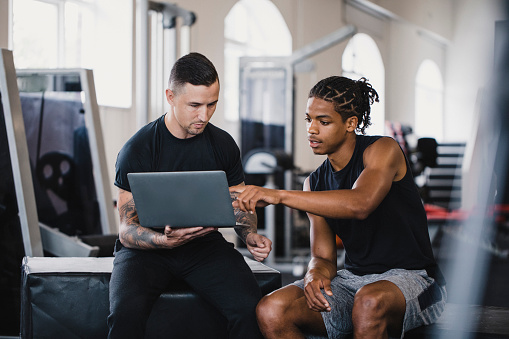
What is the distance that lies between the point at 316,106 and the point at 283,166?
3.17m

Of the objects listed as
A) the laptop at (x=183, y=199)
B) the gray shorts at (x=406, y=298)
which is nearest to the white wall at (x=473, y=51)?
the gray shorts at (x=406, y=298)

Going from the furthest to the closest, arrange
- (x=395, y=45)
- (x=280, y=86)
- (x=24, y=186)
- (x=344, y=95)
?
(x=395, y=45)
(x=280, y=86)
(x=24, y=186)
(x=344, y=95)

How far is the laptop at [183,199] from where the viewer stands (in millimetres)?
1622

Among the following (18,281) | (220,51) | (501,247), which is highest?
(220,51)

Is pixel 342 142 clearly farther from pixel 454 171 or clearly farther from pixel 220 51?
pixel 454 171

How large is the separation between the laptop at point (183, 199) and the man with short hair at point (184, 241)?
5 cm

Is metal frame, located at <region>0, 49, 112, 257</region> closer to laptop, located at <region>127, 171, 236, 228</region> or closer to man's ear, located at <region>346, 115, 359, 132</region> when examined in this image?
laptop, located at <region>127, 171, 236, 228</region>

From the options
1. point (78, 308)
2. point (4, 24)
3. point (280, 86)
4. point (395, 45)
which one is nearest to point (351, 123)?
point (78, 308)

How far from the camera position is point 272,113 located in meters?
5.59

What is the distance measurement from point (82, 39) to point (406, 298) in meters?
4.24

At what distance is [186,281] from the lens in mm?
1927

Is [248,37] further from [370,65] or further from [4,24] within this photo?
[4,24]

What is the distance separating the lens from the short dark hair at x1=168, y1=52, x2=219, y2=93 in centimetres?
192

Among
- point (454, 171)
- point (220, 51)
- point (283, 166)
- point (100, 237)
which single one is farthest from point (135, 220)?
point (454, 171)
